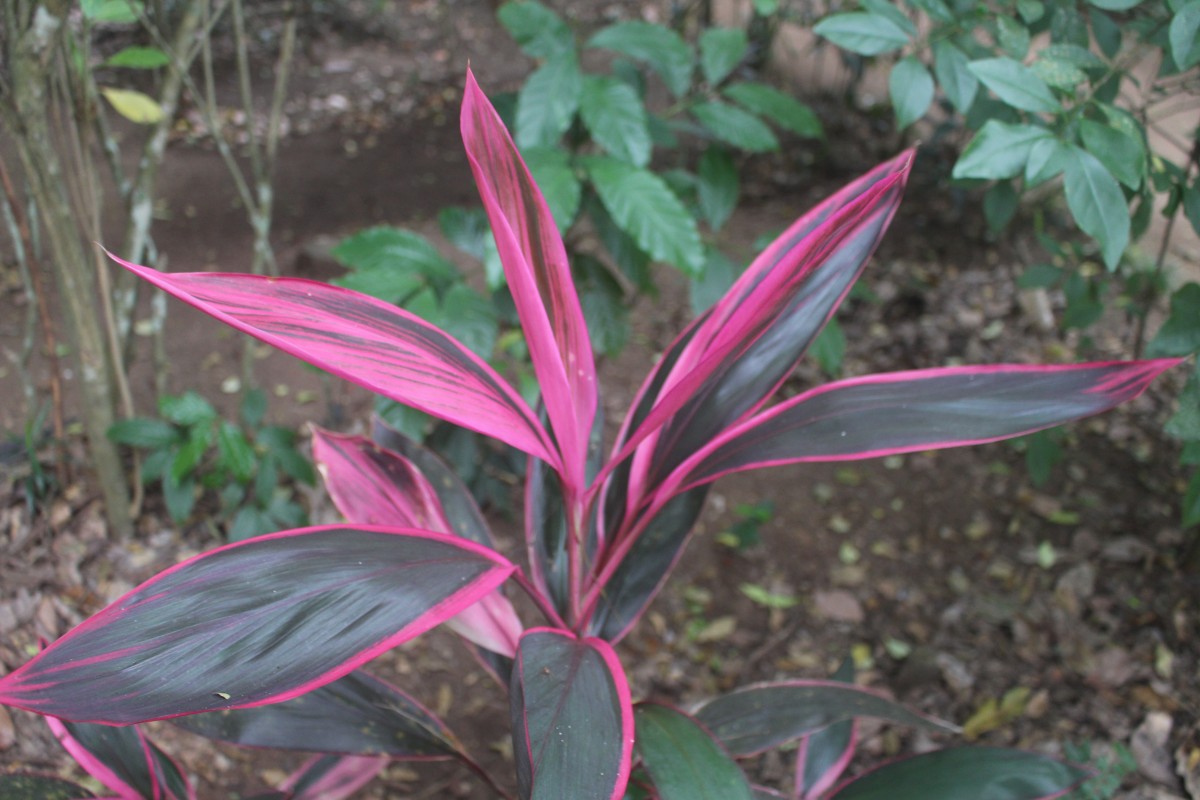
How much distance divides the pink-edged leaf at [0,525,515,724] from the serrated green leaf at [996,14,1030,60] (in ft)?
2.78

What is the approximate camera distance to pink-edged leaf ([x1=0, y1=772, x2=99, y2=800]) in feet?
2.95

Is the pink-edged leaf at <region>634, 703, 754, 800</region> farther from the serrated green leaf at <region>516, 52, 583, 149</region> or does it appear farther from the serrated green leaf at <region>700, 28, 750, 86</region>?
the serrated green leaf at <region>700, 28, 750, 86</region>

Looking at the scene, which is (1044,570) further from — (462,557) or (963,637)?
(462,557)

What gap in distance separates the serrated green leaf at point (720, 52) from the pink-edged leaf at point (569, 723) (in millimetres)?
1086

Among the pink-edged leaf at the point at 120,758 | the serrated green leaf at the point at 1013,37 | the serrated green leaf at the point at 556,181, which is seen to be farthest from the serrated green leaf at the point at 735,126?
the pink-edged leaf at the point at 120,758

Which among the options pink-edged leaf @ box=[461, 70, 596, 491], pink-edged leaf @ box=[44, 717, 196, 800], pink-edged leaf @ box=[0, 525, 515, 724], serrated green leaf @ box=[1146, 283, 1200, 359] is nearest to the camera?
pink-edged leaf @ box=[0, 525, 515, 724]

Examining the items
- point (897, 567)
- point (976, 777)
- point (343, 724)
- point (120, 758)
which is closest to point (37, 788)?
point (120, 758)

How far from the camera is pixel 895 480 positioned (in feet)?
6.75

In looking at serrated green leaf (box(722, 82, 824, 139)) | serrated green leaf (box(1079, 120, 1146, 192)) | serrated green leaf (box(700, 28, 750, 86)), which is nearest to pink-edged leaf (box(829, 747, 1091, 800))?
serrated green leaf (box(1079, 120, 1146, 192))

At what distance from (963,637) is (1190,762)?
402 millimetres

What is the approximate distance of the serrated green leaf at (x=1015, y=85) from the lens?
938 mm

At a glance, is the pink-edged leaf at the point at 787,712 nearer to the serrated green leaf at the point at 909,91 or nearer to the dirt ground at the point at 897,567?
the dirt ground at the point at 897,567

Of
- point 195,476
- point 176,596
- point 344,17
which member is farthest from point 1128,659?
point 344,17

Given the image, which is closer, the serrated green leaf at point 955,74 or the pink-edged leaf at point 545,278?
the pink-edged leaf at point 545,278
